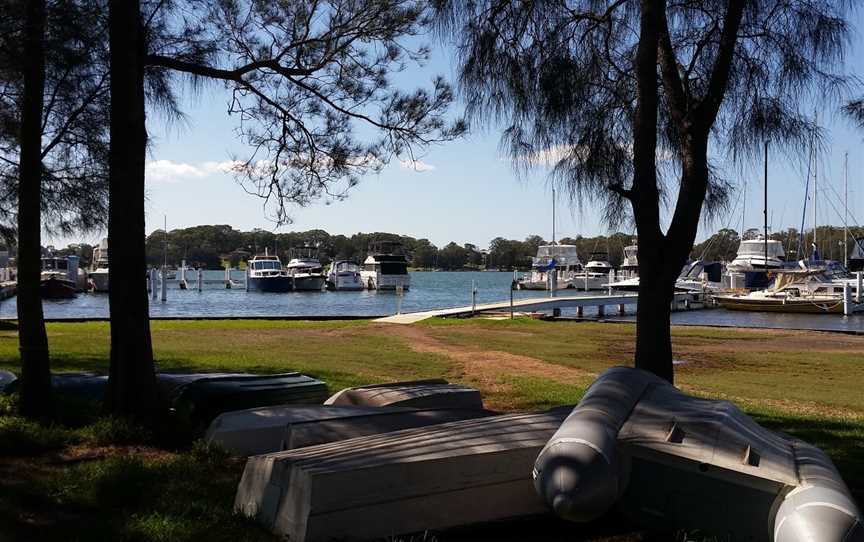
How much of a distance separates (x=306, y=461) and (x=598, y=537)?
165 centimetres

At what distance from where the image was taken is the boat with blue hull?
79.1 metres

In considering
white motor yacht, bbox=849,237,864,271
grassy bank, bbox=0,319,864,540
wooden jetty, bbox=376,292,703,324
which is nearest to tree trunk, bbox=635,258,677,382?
grassy bank, bbox=0,319,864,540

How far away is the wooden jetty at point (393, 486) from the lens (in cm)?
415

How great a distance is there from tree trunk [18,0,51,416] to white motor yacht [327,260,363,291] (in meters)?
75.8

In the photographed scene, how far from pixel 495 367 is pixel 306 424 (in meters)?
8.61

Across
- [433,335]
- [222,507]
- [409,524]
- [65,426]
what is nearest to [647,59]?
[409,524]

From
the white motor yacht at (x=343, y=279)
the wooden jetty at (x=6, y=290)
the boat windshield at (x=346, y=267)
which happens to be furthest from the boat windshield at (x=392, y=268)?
the wooden jetty at (x=6, y=290)

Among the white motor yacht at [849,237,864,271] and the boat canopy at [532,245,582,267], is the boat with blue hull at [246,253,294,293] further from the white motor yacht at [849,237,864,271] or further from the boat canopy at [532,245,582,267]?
the white motor yacht at [849,237,864,271]

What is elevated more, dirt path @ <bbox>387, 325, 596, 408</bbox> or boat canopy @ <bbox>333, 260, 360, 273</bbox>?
boat canopy @ <bbox>333, 260, 360, 273</bbox>

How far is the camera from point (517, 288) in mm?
91250

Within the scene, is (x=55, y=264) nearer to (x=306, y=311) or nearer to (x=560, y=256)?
(x=306, y=311)

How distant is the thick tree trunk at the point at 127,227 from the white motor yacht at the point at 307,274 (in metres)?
73.9

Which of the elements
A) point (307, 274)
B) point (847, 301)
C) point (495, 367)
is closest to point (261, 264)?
point (307, 274)

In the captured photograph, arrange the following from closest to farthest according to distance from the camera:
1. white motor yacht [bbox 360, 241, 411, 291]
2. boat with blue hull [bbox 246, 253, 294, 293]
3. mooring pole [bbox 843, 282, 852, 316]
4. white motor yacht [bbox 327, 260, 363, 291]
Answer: mooring pole [bbox 843, 282, 852, 316] < boat with blue hull [bbox 246, 253, 294, 293] < white motor yacht [bbox 360, 241, 411, 291] < white motor yacht [bbox 327, 260, 363, 291]
